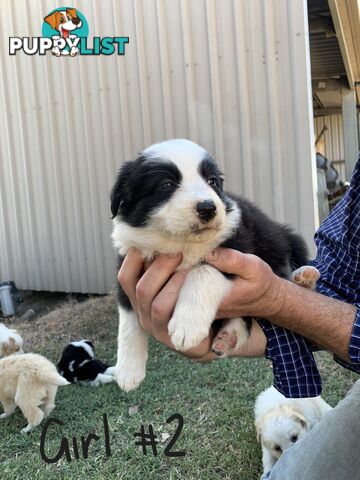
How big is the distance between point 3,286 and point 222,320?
17.2 feet

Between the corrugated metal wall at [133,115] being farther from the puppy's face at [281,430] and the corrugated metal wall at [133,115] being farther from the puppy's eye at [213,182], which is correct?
the puppy's eye at [213,182]

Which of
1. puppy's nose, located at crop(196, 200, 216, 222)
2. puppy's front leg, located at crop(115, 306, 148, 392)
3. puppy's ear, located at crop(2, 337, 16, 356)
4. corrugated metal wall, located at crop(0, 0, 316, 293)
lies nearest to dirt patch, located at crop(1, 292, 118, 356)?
puppy's ear, located at crop(2, 337, 16, 356)

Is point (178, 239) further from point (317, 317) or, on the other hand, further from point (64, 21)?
point (64, 21)

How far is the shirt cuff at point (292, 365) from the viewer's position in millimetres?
1766

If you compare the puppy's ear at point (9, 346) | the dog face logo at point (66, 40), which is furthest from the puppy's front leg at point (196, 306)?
the dog face logo at point (66, 40)

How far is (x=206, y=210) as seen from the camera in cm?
164

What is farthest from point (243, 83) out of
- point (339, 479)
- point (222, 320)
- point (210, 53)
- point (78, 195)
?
point (339, 479)

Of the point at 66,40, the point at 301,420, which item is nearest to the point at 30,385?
the point at 301,420

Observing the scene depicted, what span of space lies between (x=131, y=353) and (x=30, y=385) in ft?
5.64

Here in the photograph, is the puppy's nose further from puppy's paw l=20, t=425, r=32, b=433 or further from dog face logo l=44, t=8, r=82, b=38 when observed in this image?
dog face logo l=44, t=8, r=82, b=38

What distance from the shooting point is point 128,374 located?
77.8 inches

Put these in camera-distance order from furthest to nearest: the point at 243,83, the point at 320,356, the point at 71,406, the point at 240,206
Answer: the point at 243,83 → the point at 320,356 → the point at 71,406 → the point at 240,206

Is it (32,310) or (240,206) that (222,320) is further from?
(32,310)

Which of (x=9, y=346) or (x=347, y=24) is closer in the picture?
(x=9, y=346)
